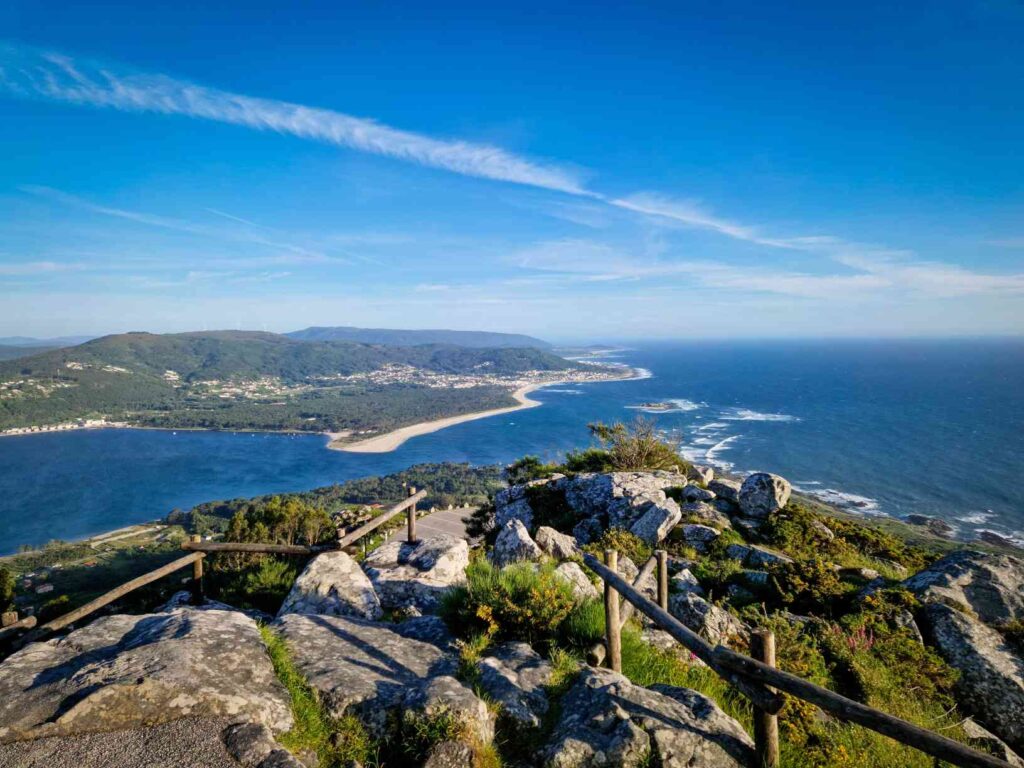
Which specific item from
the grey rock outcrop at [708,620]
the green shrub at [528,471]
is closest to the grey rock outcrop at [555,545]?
the grey rock outcrop at [708,620]

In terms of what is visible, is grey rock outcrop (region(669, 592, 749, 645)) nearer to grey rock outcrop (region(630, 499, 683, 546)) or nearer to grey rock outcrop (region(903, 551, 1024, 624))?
grey rock outcrop (region(903, 551, 1024, 624))

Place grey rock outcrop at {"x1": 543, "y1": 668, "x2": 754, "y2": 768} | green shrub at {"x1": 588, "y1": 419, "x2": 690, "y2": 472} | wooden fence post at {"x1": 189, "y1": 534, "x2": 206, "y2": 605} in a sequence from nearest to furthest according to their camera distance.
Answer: grey rock outcrop at {"x1": 543, "y1": 668, "x2": 754, "y2": 768}
wooden fence post at {"x1": 189, "y1": 534, "x2": 206, "y2": 605}
green shrub at {"x1": 588, "y1": 419, "x2": 690, "y2": 472}

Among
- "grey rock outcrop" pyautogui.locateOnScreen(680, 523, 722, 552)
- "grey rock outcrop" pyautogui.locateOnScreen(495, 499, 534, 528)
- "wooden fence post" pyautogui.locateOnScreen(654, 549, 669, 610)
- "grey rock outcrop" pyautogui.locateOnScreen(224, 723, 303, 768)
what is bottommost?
"grey rock outcrop" pyautogui.locateOnScreen(495, 499, 534, 528)

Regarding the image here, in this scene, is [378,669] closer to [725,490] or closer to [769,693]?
[769,693]

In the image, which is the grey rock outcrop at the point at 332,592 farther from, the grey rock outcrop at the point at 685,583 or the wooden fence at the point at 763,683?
the grey rock outcrop at the point at 685,583

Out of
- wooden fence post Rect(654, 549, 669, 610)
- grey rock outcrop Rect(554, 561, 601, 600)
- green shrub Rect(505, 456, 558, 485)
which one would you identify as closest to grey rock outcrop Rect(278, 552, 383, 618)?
grey rock outcrop Rect(554, 561, 601, 600)

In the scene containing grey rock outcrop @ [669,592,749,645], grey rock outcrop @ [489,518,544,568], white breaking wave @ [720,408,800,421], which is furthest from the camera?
white breaking wave @ [720,408,800,421]

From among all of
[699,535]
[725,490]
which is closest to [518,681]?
[699,535]
